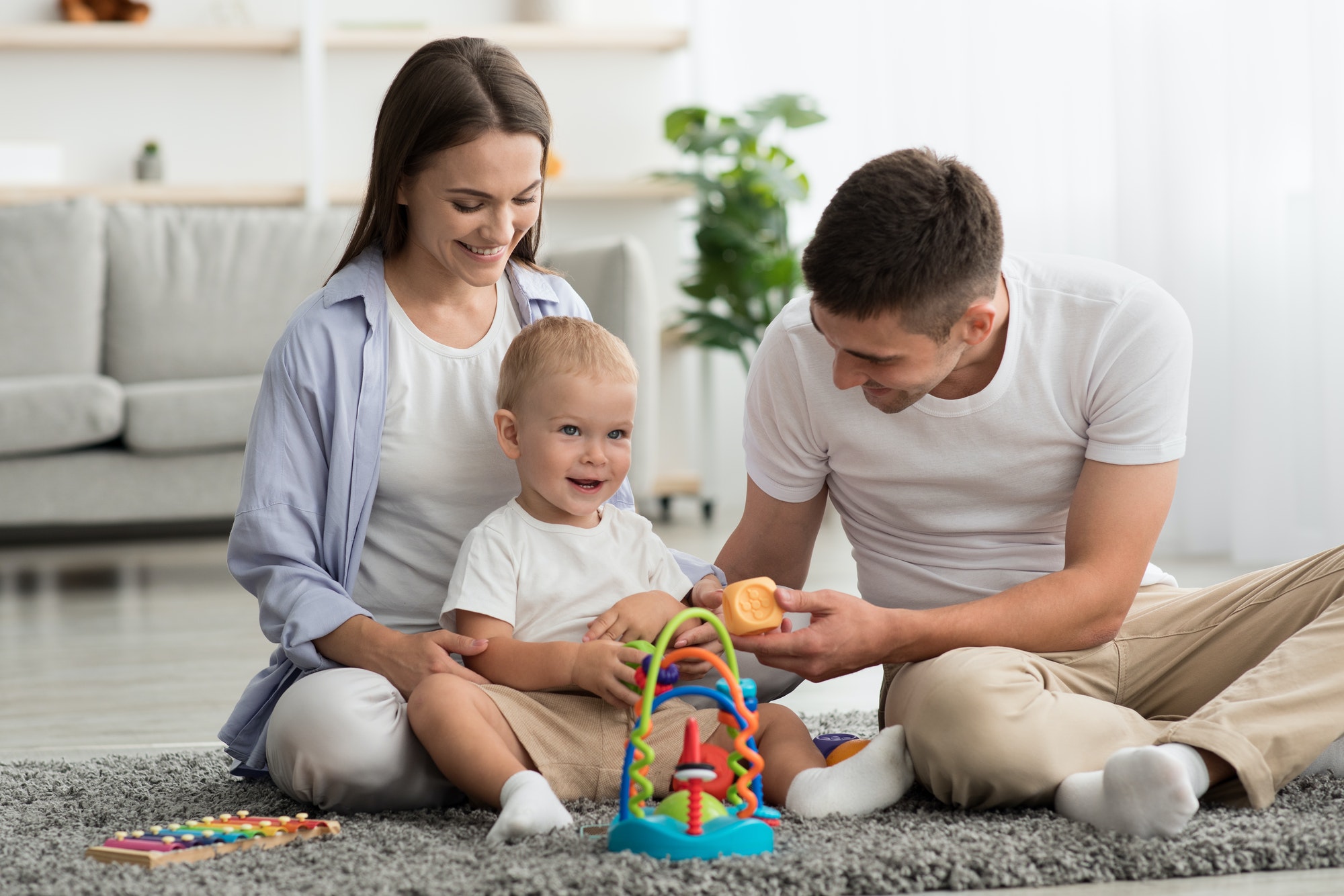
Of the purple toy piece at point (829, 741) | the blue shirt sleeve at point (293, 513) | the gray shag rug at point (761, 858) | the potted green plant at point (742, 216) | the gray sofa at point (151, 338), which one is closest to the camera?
the gray shag rug at point (761, 858)

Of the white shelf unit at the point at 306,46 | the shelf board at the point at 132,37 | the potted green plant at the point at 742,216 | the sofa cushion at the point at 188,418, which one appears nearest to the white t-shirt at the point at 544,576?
the sofa cushion at the point at 188,418

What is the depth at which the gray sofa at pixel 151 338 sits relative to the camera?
3146 millimetres

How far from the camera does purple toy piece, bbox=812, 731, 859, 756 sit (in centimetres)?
144

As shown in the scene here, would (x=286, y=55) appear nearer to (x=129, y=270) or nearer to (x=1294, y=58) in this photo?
(x=129, y=270)

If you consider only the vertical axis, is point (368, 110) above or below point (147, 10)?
below

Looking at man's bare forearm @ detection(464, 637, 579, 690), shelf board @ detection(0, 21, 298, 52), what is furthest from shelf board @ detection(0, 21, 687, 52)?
man's bare forearm @ detection(464, 637, 579, 690)

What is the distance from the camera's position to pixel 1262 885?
1.02 meters

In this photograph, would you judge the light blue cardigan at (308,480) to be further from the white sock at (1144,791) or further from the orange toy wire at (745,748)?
the white sock at (1144,791)

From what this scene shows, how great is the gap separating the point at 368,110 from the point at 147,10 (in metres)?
0.80

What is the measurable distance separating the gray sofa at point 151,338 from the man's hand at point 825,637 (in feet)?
6.46

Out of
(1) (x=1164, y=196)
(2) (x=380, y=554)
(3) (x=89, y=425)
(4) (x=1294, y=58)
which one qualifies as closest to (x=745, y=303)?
(1) (x=1164, y=196)

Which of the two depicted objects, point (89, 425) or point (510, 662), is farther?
point (89, 425)

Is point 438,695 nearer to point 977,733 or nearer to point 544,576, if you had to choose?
point 544,576

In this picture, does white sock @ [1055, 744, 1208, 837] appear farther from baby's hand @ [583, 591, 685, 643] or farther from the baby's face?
the baby's face
